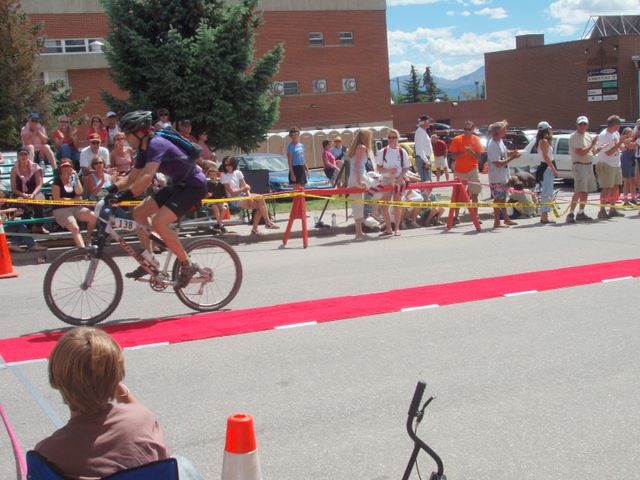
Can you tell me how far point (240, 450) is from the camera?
3141 mm

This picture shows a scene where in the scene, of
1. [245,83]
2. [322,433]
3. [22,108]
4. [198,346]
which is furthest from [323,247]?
[22,108]

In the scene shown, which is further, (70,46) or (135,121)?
(70,46)

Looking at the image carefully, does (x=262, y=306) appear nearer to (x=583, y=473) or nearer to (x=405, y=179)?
(x=583, y=473)

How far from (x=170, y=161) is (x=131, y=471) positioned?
5.42m

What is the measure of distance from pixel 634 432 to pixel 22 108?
89.1 ft

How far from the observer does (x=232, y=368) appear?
254 inches

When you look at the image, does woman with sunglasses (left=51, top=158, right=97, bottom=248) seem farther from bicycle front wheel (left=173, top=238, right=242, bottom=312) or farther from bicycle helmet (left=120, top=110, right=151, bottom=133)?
bicycle helmet (left=120, top=110, right=151, bottom=133)

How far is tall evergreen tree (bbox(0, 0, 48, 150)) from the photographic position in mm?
27516

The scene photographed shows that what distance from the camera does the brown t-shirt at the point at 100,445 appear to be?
2.79 m

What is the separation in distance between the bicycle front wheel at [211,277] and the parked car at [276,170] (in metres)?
13.6

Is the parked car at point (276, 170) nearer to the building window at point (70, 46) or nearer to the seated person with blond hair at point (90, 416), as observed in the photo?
the seated person with blond hair at point (90, 416)

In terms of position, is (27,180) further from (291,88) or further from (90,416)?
(291,88)

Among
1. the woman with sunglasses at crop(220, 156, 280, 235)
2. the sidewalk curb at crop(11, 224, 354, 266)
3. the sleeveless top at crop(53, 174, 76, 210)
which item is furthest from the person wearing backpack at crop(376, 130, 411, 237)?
the sleeveless top at crop(53, 174, 76, 210)

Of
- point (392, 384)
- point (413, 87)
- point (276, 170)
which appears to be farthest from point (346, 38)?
point (413, 87)
